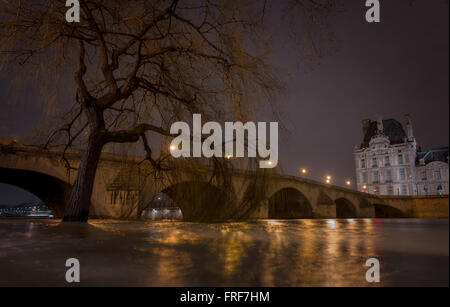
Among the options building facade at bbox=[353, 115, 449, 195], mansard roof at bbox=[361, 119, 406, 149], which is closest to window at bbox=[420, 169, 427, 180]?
building facade at bbox=[353, 115, 449, 195]

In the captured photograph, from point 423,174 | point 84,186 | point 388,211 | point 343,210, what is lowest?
point 388,211

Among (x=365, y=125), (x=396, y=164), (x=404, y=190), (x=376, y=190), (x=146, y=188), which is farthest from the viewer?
(x=365, y=125)

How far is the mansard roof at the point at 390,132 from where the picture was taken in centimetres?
5553

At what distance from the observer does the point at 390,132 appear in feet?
185

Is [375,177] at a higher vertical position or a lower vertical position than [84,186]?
higher

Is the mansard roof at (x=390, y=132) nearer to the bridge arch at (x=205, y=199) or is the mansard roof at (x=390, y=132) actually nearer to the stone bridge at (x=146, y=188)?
the stone bridge at (x=146, y=188)

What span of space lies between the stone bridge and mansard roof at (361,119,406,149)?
32142 millimetres

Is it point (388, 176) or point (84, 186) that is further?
point (388, 176)

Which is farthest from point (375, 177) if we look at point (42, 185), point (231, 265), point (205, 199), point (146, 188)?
point (231, 265)

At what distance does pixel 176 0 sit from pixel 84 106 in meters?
2.71

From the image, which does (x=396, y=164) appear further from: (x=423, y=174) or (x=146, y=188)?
(x=146, y=188)

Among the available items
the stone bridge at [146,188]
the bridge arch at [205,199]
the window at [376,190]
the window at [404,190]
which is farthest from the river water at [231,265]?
the window at [376,190]

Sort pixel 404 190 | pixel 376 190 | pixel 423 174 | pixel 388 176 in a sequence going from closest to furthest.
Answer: pixel 423 174 → pixel 404 190 → pixel 388 176 → pixel 376 190

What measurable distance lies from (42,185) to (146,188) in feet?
26.5
